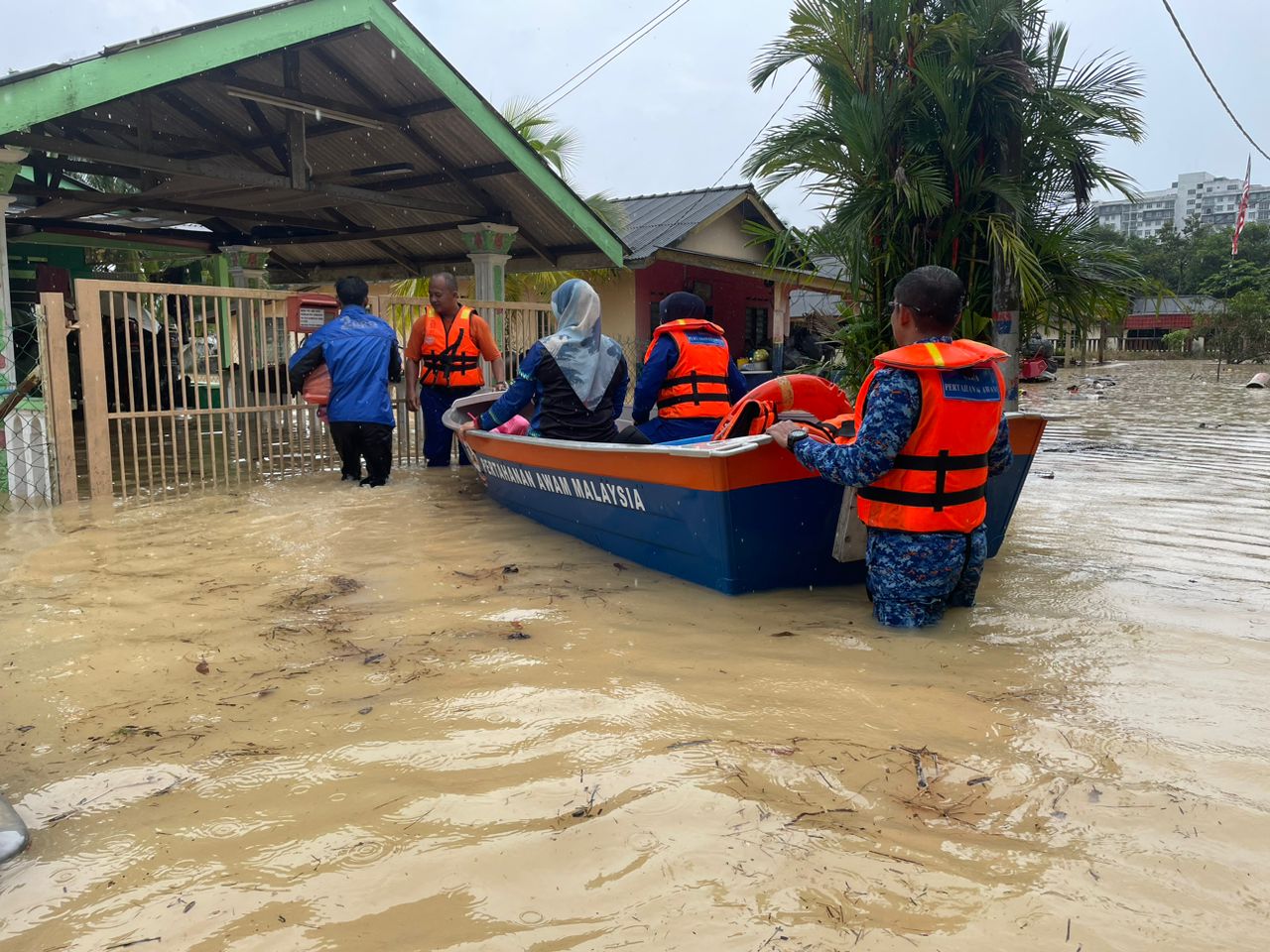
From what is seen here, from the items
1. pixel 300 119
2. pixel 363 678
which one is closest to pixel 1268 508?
pixel 363 678

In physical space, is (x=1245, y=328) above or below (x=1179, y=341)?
above

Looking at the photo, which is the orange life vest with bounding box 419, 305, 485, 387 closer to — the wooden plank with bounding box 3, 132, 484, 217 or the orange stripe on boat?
the wooden plank with bounding box 3, 132, 484, 217

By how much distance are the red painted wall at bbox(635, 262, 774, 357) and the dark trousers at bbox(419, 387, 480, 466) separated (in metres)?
10.5

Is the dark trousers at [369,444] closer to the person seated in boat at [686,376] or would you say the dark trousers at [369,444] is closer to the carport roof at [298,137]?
the person seated in boat at [686,376]

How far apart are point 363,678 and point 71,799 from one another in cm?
105

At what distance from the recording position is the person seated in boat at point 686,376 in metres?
5.73

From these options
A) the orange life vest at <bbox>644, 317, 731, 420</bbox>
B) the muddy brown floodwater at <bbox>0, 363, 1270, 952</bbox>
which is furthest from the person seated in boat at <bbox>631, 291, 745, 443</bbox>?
the muddy brown floodwater at <bbox>0, 363, 1270, 952</bbox>

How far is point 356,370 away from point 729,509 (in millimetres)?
4098

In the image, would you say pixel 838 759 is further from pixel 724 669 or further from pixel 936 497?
pixel 936 497

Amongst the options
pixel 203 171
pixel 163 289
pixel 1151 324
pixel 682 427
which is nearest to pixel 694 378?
→ pixel 682 427

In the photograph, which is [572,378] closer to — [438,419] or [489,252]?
[438,419]

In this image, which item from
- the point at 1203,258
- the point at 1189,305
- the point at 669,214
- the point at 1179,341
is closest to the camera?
the point at 669,214

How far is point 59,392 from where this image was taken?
Result: 6844 mm

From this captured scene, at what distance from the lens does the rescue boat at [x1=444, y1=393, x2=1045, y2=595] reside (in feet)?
14.0
